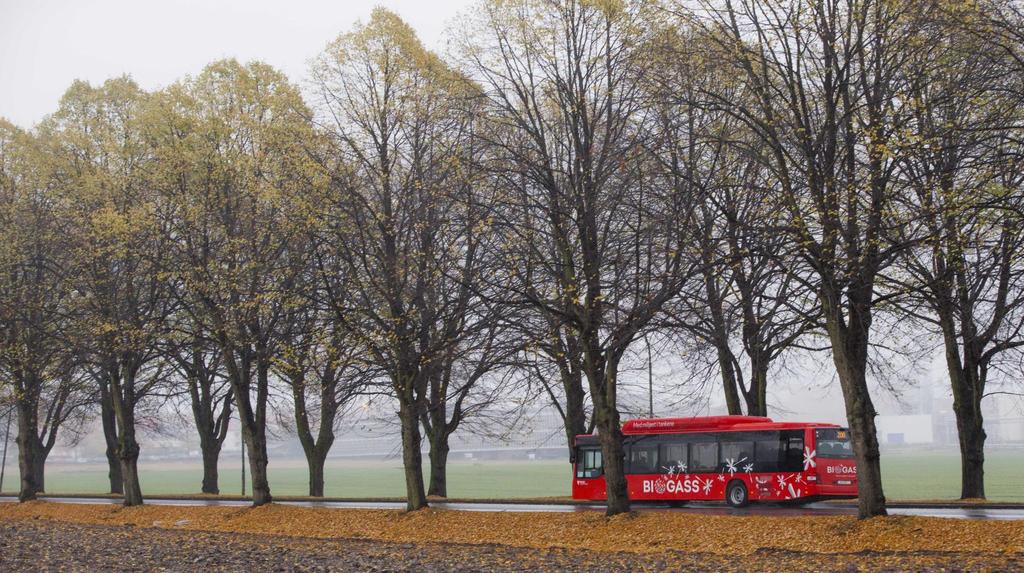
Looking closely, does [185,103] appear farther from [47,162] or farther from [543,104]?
[543,104]

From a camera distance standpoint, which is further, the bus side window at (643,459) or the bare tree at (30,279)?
the bare tree at (30,279)

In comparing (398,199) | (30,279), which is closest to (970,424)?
(398,199)

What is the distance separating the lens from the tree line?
19.9 meters

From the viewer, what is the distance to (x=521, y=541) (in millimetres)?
23469

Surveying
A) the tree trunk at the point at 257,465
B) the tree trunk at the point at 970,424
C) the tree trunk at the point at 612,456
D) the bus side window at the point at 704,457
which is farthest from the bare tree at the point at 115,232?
the tree trunk at the point at 970,424

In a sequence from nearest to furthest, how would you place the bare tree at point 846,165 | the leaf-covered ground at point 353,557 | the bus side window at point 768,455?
the leaf-covered ground at point 353,557, the bare tree at point 846,165, the bus side window at point 768,455

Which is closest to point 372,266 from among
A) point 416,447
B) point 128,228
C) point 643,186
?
point 416,447

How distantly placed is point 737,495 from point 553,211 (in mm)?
13140

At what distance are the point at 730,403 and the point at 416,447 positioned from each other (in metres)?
10.7

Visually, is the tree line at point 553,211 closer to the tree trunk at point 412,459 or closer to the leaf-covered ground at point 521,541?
the tree trunk at point 412,459

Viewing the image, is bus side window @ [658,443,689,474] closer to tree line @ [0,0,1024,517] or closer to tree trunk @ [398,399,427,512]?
tree line @ [0,0,1024,517]

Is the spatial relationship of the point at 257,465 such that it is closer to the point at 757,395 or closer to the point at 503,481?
the point at 757,395

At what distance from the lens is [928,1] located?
19.4 metres

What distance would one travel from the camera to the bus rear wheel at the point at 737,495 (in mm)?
32281
